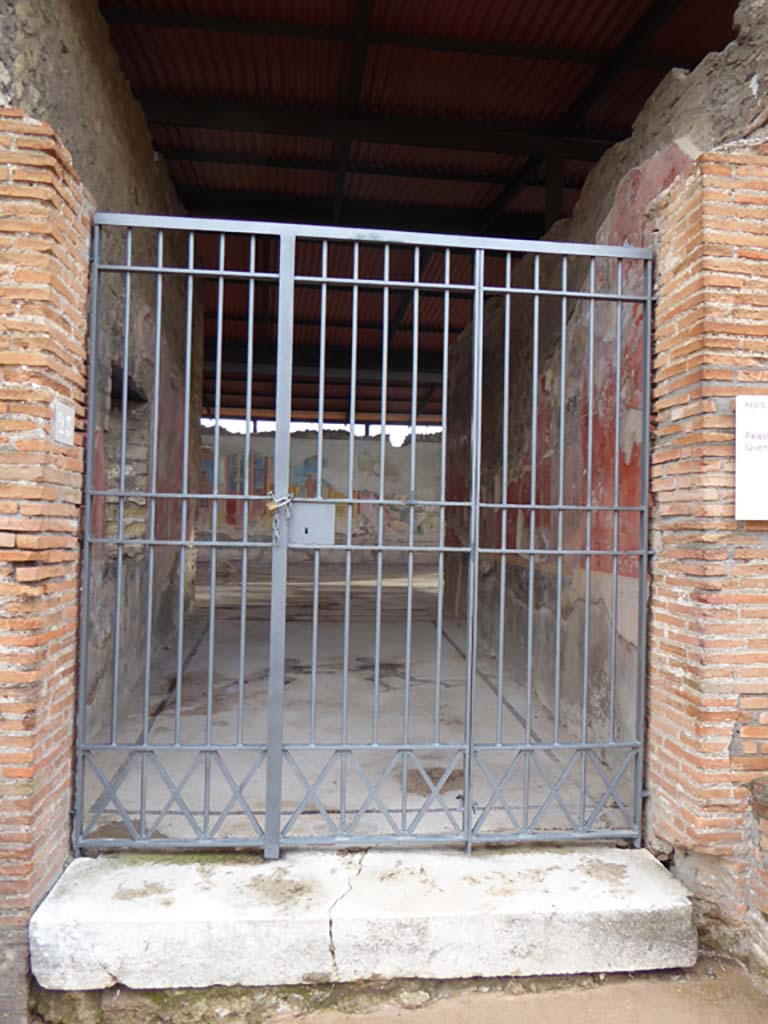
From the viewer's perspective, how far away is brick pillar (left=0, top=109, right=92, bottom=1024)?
2.59 meters

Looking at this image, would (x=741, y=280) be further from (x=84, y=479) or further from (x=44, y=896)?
(x=44, y=896)

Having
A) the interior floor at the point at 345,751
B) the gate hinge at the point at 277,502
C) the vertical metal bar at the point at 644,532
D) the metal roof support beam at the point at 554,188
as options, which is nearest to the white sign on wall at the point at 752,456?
the vertical metal bar at the point at 644,532

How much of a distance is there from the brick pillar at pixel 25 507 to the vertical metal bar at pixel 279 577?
869 mm

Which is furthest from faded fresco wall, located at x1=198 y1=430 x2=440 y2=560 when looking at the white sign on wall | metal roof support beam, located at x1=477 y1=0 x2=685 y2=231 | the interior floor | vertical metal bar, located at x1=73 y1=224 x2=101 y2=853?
the white sign on wall

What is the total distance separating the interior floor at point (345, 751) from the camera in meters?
3.12

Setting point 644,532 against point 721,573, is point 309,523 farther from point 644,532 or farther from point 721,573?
point 721,573

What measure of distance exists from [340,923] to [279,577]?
4.42 ft

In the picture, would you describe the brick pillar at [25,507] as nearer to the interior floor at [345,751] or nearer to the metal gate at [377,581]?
the metal gate at [377,581]

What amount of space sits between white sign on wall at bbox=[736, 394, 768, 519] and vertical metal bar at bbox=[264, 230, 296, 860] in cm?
186

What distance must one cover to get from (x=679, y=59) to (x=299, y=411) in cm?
1642

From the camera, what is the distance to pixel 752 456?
9.65ft

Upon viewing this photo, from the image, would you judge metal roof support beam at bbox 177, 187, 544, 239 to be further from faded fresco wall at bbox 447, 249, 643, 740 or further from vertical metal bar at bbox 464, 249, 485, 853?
vertical metal bar at bbox 464, 249, 485, 853

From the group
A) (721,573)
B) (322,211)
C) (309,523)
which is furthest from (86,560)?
(322,211)

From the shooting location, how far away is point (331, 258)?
8.54 m
